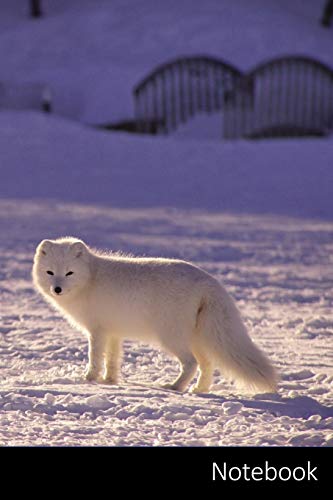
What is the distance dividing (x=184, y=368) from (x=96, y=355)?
0.46 m

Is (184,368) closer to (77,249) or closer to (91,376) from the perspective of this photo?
(91,376)

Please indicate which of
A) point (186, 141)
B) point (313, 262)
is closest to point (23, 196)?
point (186, 141)

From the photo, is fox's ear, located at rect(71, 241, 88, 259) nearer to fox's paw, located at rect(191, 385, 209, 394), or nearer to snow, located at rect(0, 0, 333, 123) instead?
fox's paw, located at rect(191, 385, 209, 394)

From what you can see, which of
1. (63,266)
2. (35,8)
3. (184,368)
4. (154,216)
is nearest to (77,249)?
(63,266)

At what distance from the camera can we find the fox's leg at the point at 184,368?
4578mm

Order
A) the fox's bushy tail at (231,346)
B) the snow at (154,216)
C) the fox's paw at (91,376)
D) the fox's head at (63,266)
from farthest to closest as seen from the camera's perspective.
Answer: the fox's paw at (91,376) → the fox's head at (63,266) → the fox's bushy tail at (231,346) → the snow at (154,216)

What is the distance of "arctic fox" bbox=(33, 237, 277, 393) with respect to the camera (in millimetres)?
4551

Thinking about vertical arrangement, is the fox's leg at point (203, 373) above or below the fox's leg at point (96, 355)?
below

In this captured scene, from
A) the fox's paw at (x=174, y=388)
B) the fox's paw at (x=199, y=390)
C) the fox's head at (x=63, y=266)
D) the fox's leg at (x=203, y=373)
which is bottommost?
the fox's paw at (x=174, y=388)

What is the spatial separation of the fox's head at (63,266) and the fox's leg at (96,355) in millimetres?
247

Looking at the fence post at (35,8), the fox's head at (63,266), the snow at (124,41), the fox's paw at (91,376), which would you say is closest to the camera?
the fox's head at (63,266)

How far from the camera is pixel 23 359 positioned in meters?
5.20

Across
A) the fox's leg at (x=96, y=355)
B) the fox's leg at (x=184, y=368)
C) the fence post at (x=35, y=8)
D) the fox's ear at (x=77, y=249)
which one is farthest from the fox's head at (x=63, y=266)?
the fence post at (x=35, y=8)

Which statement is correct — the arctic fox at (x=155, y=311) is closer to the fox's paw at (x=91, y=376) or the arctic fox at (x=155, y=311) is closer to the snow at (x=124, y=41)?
the fox's paw at (x=91, y=376)
